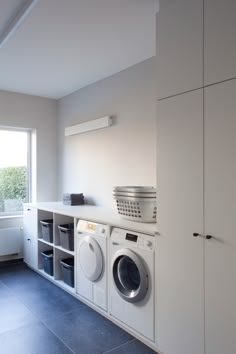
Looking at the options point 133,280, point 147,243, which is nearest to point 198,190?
point 147,243

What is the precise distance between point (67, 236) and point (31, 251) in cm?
111

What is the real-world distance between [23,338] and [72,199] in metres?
1.85

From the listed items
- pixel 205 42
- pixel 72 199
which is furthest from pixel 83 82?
pixel 205 42

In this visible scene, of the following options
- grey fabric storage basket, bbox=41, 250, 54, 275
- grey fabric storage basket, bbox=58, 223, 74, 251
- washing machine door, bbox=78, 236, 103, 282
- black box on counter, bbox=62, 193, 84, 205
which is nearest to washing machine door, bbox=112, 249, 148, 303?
washing machine door, bbox=78, 236, 103, 282

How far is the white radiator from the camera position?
14.0 feet

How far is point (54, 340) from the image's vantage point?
2396mm

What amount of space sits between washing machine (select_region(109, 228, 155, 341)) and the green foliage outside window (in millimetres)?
2564

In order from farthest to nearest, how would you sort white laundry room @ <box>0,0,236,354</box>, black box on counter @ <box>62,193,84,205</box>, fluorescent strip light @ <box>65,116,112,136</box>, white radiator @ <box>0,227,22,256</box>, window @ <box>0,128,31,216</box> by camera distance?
1. window @ <box>0,128,31,216</box>
2. white radiator @ <box>0,227,22,256</box>
3. black box on counter @ <box>62,193,84,205</box>
4. fluorescent strip light @ <box>65,116,112,136</box>
5. white laundry room @ <box>0,0,236,354</box>

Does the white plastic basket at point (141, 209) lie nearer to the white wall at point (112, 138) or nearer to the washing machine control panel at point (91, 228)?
the washing machine control panel at point (91, 228)

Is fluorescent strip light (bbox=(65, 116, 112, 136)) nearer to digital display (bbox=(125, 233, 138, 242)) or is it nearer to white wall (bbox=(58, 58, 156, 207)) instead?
white wall (bbox=(58, 58, 156, 207))

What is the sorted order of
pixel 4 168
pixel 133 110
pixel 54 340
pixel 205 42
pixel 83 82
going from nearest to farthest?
1. pixel 205 42
2. pixel 54 340
3. pixel 133 110
4. pixel 83 82
5. pixel 4 168

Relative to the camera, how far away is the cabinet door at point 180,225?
1.87 m

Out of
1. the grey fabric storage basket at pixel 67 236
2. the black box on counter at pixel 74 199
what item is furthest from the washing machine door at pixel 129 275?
the black box on counter at pixel 74 199

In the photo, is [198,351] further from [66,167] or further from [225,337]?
[66,167]
